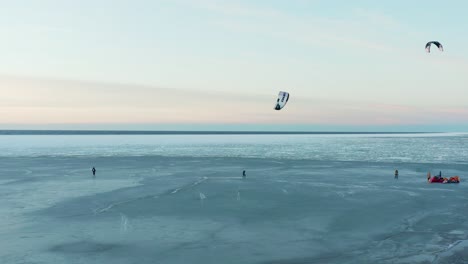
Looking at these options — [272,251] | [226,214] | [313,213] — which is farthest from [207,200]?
[272,251]

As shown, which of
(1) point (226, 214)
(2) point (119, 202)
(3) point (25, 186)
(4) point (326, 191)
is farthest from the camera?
(3) point (25, 186)

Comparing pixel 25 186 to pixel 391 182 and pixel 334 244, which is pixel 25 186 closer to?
pixel 334 244

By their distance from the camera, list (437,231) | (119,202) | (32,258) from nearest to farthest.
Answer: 1. (32,258)
2. (437,231)
3. (119,202)

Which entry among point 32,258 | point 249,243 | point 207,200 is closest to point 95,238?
point 32,258

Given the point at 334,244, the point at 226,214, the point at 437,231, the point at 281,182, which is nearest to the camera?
the point at 334,244

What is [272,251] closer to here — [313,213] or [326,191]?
[313,213]

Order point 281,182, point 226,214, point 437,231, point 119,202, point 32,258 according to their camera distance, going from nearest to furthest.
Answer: point 32,258 < point 437,231 < point 226,214 < point 119,202 < point 281,182

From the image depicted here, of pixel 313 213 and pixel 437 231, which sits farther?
pixel 313 213

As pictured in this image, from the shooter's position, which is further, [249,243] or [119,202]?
[119,202]
